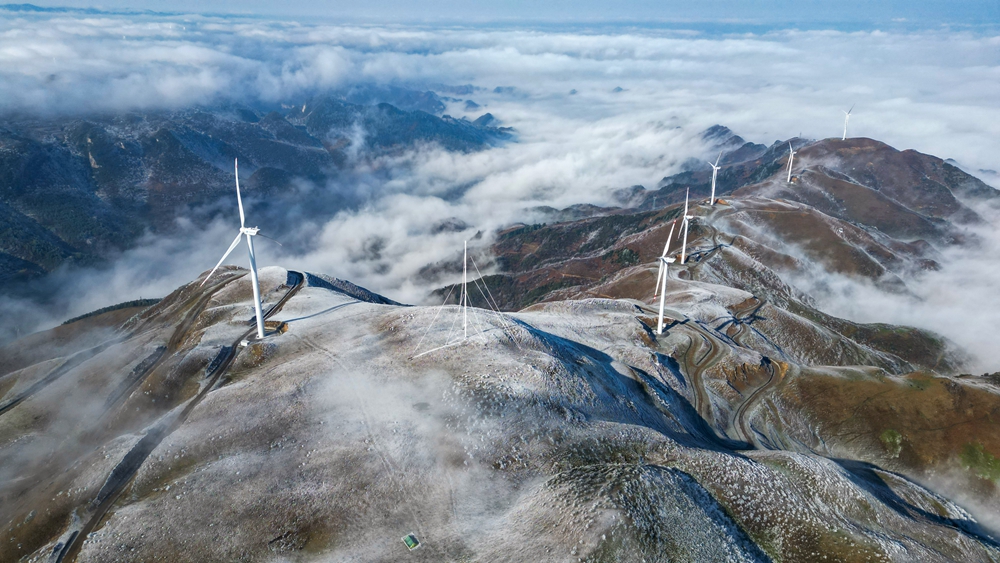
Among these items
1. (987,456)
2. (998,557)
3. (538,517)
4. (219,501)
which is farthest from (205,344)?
(987,456)

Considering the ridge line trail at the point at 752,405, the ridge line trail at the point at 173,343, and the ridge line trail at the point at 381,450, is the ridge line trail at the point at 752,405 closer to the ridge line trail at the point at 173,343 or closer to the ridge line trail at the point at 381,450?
the ridge line trail at the point at 381,450

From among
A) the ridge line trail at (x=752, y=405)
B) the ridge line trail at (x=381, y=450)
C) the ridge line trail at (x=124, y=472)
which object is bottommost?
the ridge line trail at (x=752, y=405)

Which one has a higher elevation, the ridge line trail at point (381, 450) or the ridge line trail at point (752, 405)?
the ridge line trail at point (381, 450)

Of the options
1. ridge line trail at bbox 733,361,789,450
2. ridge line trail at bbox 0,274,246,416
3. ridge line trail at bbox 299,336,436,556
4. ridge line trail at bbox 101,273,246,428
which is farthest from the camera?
ridge line trail at bbox 733,361,789,450

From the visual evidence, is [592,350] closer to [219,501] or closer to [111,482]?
[219,501]

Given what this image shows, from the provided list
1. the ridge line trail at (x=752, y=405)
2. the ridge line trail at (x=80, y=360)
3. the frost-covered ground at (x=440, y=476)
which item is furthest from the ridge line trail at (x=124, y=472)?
the ridge line trail at (x=752, y=405)

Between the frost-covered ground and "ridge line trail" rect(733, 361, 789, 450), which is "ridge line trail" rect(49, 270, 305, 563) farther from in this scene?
"ridge line trail" rect(733, 361, 789, 450)

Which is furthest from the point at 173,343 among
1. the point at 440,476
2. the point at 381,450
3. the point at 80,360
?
the point at 440,476

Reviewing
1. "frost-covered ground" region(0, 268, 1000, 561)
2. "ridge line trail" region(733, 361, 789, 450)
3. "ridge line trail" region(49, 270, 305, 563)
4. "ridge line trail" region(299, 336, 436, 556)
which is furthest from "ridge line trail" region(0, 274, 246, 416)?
"ridge line trail" region(733, 361, 789, 450)
